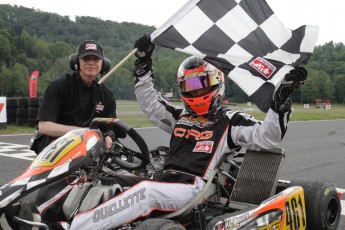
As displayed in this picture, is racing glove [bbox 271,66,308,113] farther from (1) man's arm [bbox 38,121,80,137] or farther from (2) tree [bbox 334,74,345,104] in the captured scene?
(2) tree [bbox 334,74,345,104]

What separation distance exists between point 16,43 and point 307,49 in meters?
83.7

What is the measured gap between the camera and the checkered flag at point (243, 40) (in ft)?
11.1

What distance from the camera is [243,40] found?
3742 mm

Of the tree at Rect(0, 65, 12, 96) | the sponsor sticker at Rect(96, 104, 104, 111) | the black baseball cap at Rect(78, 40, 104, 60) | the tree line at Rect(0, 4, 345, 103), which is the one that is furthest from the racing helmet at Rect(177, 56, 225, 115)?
the tree at Rect(0, 65, 12, 96)

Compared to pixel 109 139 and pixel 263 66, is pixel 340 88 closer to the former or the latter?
pixel 263 66

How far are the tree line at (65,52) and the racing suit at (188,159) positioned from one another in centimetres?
4643

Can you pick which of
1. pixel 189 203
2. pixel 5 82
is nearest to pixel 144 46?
pixel 189 203

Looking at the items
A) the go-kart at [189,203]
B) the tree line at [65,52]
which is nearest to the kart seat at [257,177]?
the go-kart at [189,203]

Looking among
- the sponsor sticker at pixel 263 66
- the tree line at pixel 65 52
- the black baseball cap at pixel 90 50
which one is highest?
the tree line at pixel 65 52

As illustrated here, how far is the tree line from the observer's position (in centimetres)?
6544

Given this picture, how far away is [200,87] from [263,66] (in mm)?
560

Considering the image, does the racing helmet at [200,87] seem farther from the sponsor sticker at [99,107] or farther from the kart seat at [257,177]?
the sponsor sticker at [99,107]

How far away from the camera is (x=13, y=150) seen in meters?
8.30

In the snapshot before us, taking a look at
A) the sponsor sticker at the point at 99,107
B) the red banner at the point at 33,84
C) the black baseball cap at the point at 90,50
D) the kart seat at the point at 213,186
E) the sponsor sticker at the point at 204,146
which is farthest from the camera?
the red banner at the point at 33,84
